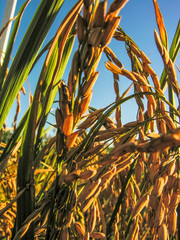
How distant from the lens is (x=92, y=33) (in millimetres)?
244

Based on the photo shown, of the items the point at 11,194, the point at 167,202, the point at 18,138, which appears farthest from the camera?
the point at 11,194

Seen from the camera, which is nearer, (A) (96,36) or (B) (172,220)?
(A) (96,36)

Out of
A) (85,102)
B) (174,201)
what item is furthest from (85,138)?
(174,201)

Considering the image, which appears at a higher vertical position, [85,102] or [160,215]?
[85,102]

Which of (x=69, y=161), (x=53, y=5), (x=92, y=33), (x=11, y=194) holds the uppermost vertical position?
(x=53, y=5)

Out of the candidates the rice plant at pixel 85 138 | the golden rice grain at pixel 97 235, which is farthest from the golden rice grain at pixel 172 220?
the golden rice grain at pixel 97 235

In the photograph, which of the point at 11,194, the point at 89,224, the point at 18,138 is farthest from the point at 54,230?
the point at 11,194

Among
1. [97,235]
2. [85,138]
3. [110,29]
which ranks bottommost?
[97,235]

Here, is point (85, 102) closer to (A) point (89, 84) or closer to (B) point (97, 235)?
(A) point (89, 84)

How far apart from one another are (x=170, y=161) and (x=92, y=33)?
211 mm

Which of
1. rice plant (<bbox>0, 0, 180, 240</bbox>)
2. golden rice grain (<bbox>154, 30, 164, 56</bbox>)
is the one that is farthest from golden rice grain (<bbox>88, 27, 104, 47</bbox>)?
golden rice grain (<bbox>154, 30, 164, 56</bbox>)

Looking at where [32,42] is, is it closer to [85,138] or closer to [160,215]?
[85,138]

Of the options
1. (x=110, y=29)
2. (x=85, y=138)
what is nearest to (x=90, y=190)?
(x=85, y=138)

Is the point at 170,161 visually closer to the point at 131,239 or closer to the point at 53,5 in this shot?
the point at 131,239
